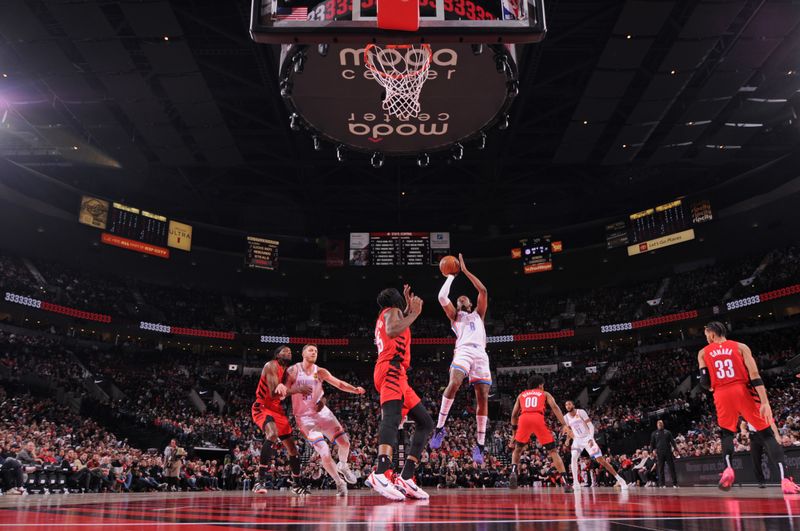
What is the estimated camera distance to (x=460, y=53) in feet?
38.5

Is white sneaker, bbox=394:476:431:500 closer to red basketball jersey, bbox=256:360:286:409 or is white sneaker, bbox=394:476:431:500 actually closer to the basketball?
the basketball

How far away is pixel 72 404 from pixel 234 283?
49.2ft

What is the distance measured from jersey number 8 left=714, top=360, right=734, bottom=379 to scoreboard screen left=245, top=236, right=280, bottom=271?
91.3ft

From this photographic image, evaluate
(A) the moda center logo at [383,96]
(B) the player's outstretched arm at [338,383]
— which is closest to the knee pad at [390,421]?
(B) the player's outstretched arm at [338,383]

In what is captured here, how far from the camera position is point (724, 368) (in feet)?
21.4

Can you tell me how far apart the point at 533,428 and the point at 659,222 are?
73.9ft

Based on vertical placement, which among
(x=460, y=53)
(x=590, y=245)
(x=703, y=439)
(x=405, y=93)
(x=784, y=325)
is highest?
(x=590, y=245)

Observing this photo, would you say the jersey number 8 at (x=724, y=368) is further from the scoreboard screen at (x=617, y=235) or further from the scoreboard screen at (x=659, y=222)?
the scoreboard screen at (x=617, y=235)

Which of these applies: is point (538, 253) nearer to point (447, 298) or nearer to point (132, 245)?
point (132, 245)

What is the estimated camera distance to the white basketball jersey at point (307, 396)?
824 cm

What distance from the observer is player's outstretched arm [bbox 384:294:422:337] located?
548 centimetres

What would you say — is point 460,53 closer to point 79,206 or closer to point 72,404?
point 72,404

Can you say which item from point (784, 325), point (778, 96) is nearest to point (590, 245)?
point (784, 325)

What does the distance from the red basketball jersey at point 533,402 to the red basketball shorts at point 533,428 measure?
9cm
